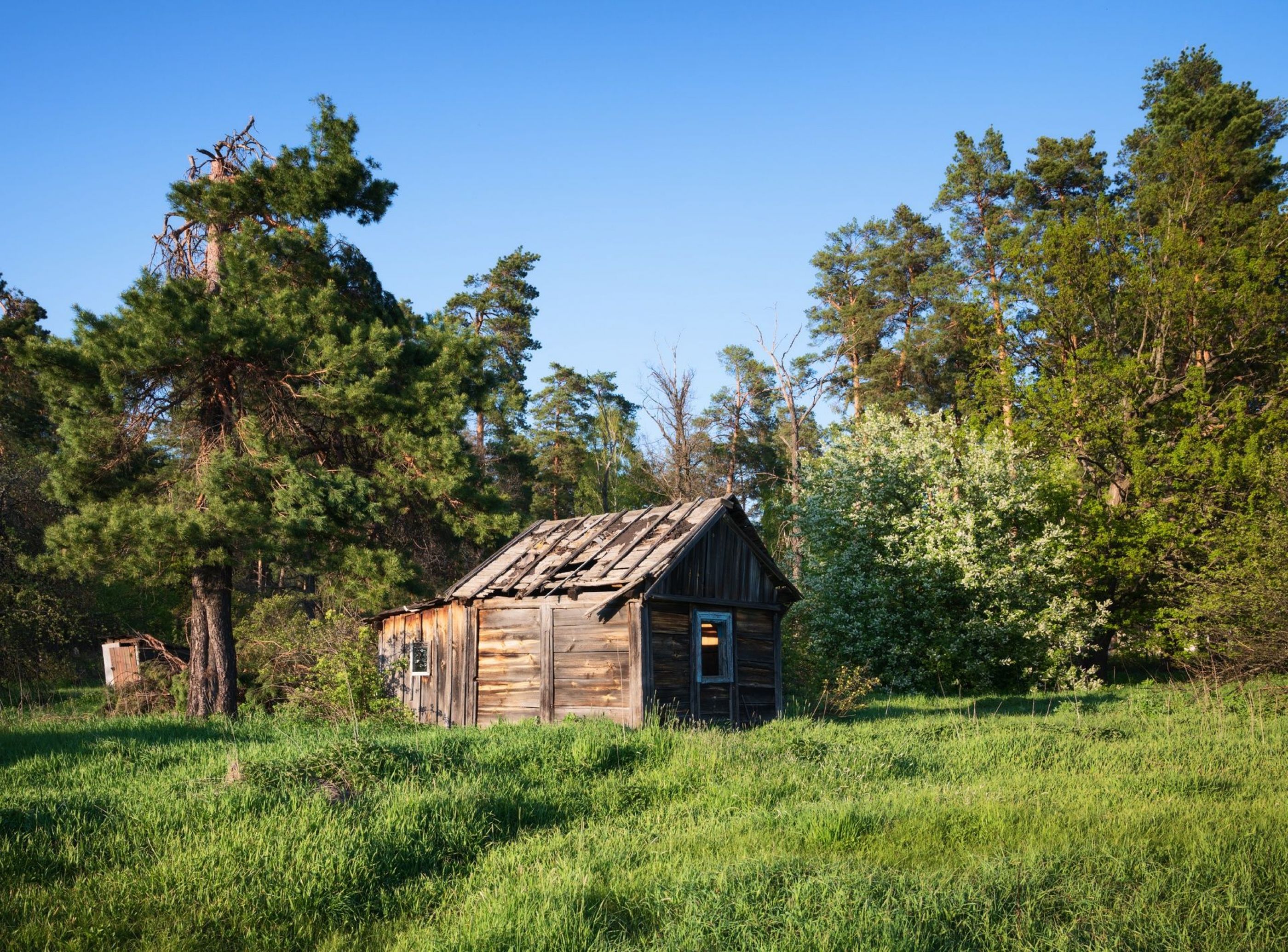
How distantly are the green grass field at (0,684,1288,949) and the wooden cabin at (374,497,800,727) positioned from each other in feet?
11.5

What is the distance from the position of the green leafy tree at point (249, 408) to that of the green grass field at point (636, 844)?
748cm

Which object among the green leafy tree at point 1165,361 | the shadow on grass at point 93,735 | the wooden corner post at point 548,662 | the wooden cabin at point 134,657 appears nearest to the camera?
the shadow on grass at point 93,735

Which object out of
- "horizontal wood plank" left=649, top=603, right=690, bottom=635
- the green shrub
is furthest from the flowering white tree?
the green shrub

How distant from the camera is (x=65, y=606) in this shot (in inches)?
976

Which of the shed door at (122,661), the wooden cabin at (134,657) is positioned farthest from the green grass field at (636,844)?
the shed door at (122,661)

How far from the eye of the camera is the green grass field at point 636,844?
20.8 feet

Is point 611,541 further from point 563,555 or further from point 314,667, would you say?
point 314,667

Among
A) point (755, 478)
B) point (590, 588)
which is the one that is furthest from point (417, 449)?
point (755, 478)

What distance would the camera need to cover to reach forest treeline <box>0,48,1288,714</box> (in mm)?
19703

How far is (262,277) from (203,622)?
28.1 ft

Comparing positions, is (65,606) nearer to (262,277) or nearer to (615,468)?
(262,277)

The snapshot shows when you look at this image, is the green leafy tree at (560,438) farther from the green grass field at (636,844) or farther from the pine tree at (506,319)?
the green grass field at (636,844)

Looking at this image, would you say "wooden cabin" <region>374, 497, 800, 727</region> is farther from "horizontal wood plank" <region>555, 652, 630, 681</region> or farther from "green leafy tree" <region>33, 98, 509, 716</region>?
"green leafy tree" <region>33, 98, 509, 716</region>

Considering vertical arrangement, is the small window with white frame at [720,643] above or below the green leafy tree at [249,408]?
below
